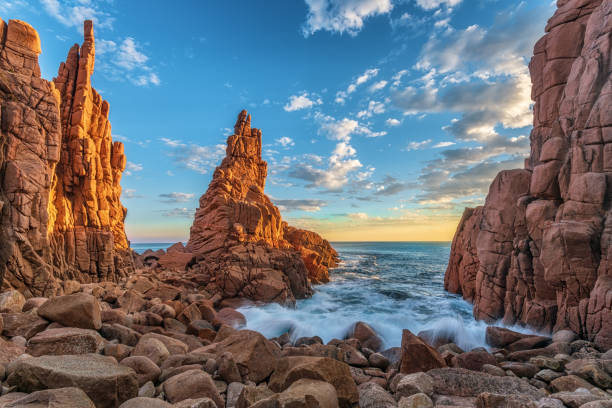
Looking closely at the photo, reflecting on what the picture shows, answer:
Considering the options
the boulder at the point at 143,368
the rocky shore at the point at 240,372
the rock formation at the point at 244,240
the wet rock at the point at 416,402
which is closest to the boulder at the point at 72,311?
the rocky shore at the point at 240,372

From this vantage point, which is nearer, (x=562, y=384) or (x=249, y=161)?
(x=562, y=384)

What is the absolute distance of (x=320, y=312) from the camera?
19.4 meters

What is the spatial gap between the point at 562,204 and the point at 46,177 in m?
22.5

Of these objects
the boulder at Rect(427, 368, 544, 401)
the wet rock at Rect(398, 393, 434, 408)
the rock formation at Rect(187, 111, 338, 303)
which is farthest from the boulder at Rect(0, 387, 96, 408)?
the rock formation at Rect(187, 111, 338, 303)

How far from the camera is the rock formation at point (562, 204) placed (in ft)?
32.2

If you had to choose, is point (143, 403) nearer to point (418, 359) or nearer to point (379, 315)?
point (418, 359)

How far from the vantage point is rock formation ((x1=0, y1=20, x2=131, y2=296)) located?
10.7 meters

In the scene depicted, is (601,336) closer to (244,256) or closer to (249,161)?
(244,256)

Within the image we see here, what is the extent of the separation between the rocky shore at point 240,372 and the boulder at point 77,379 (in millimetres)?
11

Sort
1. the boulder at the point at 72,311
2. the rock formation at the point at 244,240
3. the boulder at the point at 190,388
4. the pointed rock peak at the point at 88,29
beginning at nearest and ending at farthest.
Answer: the boulder at the point at 190,388 → the boulder at the point at 72,311 → the rock formation at the point at 244,240 → the pointed rock peak at the point at 88,29

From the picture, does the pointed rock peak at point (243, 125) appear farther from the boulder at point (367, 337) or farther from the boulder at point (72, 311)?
the boulder at point (72, 311)

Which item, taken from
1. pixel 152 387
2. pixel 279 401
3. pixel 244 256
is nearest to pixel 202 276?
pixel 244 256

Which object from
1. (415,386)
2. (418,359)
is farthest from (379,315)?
(415,386)

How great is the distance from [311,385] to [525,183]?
16.1 meters
